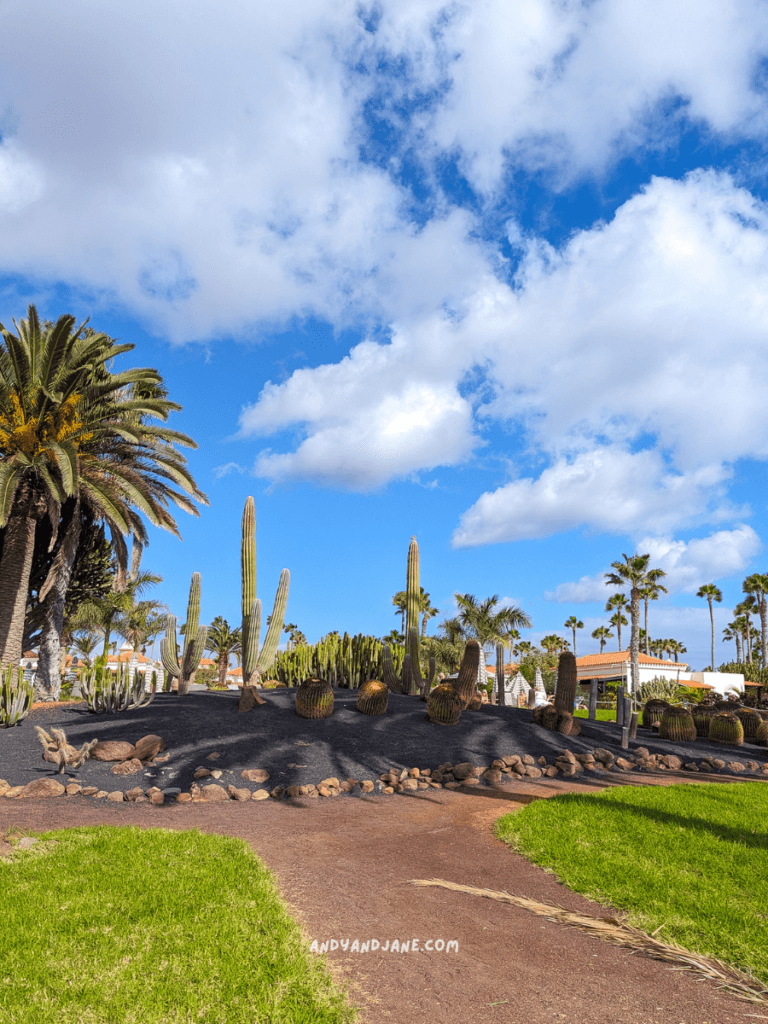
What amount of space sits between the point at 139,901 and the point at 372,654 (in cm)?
1305

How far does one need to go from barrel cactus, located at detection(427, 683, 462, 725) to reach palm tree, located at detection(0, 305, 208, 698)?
903 centimetres

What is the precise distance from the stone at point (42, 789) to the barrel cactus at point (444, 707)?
6.96 m

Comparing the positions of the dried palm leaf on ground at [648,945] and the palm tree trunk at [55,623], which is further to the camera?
the palm tree trunk at [55,623]

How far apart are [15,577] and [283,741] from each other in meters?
9.19

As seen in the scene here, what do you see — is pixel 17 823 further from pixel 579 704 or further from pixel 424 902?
pixel 579 704

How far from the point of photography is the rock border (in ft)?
27.4

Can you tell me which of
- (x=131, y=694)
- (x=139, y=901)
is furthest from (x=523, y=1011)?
(x=131, y=694)

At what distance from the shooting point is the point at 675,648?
277ft

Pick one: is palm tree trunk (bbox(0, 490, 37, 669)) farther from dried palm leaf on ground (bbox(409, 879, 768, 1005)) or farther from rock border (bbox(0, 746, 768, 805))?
dried palm leaf on ground (bbox(409, 879, 768, 1005))

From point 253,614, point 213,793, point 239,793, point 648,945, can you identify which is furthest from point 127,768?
point 648,945

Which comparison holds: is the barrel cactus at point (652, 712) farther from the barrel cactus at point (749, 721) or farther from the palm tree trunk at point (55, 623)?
the palm tree trunk at point (55, 623)

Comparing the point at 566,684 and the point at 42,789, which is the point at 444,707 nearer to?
the point at 566,684

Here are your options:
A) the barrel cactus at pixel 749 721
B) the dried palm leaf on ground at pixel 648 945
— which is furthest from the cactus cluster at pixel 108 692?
the barrel cactus at pixel 749 721

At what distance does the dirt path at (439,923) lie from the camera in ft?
10.8
